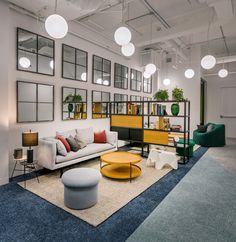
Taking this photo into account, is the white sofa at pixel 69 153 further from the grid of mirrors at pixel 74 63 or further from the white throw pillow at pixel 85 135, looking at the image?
the grid of mirrors at pixel 74 63

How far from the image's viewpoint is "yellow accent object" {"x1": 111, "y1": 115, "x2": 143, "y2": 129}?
5.13 m

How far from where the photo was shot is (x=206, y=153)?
5840 millimetres

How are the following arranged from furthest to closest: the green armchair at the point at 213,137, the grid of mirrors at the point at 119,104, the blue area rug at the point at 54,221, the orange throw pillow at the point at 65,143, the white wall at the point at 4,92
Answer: the green armchair at the point at 213,137, the grid of mirrors at the point at 119,104, the orange throw pillow at the point at 65,143, the white wall at the point at 4,92, the blue area rug at the point at 54,221

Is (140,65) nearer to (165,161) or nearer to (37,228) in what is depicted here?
(165,161)

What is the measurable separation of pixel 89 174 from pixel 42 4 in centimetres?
321

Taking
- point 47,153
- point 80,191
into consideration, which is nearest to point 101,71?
point 47,153

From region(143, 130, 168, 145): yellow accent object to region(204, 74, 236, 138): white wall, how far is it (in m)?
6.18

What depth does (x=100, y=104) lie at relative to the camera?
5727 mm

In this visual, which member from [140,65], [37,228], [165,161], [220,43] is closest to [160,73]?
[140,65]

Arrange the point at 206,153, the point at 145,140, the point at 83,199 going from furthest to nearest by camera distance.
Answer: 1. the point at 206,153
2. the point at 145,140
3. the point at 83,199

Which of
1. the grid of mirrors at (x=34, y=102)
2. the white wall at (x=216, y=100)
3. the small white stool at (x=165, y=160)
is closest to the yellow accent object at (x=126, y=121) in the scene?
the small white stool at (x=165, y=160)

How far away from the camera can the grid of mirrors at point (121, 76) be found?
6434mm

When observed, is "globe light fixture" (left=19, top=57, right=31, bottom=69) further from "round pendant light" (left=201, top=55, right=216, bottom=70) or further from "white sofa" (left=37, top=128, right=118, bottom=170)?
"round pendant light" (left=201, top=55, right=216, bottom=70)

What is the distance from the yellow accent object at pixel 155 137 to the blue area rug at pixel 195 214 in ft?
4.04
